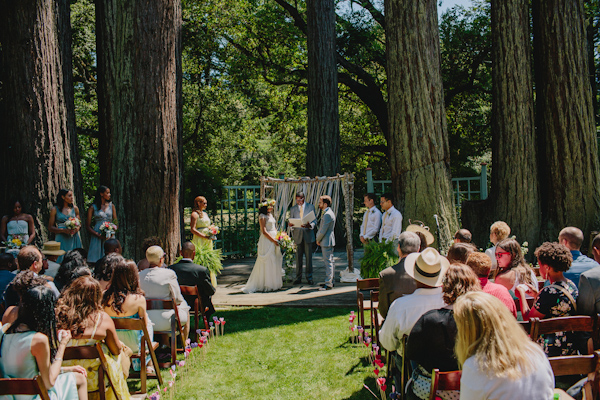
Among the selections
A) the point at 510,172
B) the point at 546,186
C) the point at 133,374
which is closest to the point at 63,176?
the point at 133,374

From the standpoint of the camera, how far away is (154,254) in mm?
5445

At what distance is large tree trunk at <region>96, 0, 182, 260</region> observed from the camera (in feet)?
21.7

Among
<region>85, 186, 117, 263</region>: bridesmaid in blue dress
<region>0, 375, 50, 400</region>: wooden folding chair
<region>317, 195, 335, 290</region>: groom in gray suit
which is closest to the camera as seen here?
<region>0, 375, 50, 400</region>: wooden folding chair

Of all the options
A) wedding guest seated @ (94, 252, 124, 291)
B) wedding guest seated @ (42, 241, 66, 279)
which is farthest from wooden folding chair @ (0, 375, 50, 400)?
wedding guest seated @ (42, 241, 66, 279)

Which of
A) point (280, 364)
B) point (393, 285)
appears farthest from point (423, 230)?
point (280, 364)

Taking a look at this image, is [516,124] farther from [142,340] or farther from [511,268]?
[142,340]

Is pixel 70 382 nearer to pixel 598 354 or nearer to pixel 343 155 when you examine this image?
pixel 598 354

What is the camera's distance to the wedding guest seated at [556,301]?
3.92m

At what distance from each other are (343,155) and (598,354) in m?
19.3

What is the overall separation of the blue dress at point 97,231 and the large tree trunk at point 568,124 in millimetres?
7353

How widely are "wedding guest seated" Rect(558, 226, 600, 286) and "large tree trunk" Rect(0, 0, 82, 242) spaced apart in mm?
7395

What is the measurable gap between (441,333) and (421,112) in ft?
17.1

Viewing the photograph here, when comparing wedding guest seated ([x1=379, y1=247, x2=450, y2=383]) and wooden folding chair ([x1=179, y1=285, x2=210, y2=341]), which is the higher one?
wedding guest seated ([x1=379, y1=247, x2=450, y2=383])

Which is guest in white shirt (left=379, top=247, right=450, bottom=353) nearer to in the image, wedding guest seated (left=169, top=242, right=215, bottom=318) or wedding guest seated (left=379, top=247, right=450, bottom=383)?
wedding guest seated (left=379, top=247, right=450, bottom=383)
